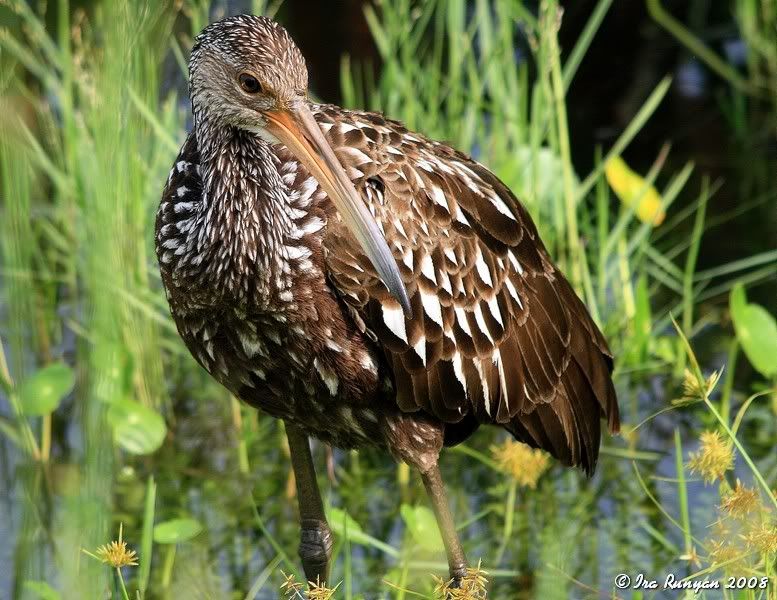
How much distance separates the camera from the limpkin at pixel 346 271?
11.0 ft

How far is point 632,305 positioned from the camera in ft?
17.2

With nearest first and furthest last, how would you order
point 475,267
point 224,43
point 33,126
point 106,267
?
point 106,267 → point 224,43 → point 475,267 → point 33,126

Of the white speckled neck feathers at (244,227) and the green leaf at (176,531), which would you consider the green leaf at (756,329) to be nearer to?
the white speckled neck feathers at (244,227)

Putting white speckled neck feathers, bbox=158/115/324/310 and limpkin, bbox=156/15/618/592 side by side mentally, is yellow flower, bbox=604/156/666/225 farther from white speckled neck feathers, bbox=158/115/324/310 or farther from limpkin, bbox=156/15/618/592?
white speckled neck feathers, bbox=158/115/324/310

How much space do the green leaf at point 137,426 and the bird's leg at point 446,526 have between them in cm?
114

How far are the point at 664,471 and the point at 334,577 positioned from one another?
1.35 m

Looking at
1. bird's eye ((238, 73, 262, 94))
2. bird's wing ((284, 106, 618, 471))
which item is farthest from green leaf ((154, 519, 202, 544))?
bird's eye ((238, 73, 262, 94))

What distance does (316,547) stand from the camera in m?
4.29

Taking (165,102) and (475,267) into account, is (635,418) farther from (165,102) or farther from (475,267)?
(165,102)

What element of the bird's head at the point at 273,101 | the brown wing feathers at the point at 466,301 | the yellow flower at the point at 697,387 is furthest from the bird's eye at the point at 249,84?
the yellow flower at the point at 697,387

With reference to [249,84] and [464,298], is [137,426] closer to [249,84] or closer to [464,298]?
[464,298]

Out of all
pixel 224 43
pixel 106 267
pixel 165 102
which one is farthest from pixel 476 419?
pixel 106 267

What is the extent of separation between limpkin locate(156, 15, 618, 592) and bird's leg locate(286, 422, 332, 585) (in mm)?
147

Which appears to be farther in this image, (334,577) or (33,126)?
(33,126)
